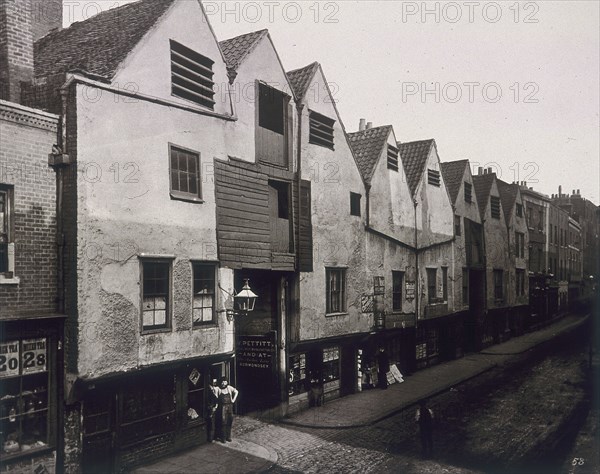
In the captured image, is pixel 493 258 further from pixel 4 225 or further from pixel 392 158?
pixel 4 225

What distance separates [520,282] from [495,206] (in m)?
8.15

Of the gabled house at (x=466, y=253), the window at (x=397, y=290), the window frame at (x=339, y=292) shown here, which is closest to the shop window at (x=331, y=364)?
the window frame at (x=339, y=292)

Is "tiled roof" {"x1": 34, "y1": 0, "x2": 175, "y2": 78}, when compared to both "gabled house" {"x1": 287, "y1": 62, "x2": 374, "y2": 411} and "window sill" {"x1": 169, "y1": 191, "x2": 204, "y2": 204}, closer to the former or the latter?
"window sill" {"x1": 169, "y1": 191, "x2": 204, "y2": 204}

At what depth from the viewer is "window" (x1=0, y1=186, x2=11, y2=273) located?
1093cm

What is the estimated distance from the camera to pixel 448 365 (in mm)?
28781

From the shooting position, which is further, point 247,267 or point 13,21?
point 247,267

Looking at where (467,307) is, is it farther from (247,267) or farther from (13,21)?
(13,21)

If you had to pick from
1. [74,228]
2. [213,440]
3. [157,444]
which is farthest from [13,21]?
[213,440]

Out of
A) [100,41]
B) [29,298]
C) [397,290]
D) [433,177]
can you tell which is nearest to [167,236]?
[29,298]

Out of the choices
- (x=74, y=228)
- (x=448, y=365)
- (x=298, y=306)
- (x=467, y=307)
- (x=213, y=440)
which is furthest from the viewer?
(x=467, y=307)

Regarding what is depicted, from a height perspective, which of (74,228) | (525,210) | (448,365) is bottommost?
(448,365)

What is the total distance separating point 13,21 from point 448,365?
82.3 feet

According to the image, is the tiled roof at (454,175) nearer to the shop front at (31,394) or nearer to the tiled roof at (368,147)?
the tiled roof at (368,147)

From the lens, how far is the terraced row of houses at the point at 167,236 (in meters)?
11.4
